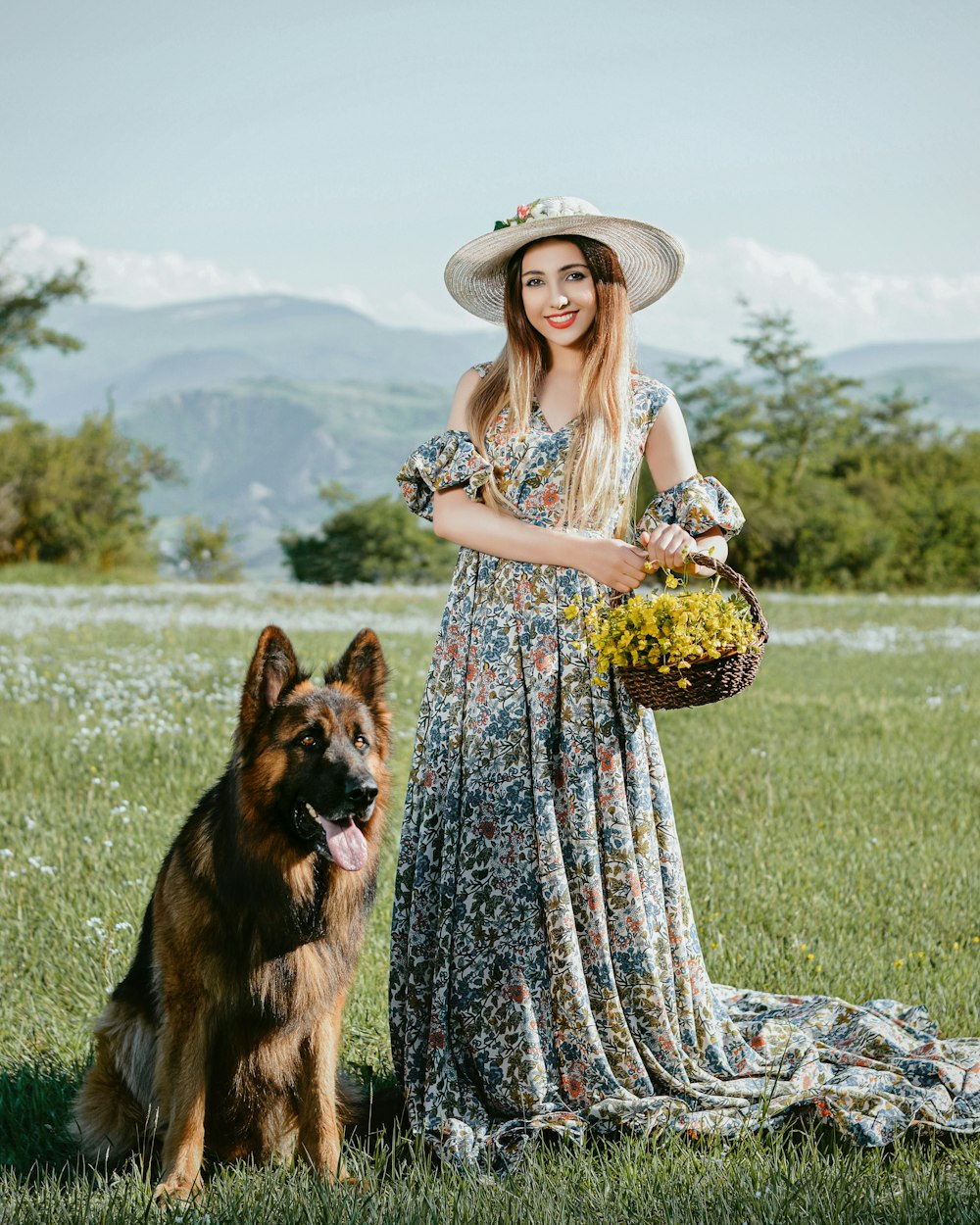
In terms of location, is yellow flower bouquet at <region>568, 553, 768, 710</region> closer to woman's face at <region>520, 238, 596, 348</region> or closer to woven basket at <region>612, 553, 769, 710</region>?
woven basket at <region>612, 553, 769, 710</region>

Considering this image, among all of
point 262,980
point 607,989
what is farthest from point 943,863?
point 262,980

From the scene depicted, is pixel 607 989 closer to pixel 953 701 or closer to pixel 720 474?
pixel 953 701

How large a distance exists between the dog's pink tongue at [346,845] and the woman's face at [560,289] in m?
1.77

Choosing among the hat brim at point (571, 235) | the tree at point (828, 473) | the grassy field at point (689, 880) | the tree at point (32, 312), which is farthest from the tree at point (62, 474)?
the hat brim at point (571, 235)

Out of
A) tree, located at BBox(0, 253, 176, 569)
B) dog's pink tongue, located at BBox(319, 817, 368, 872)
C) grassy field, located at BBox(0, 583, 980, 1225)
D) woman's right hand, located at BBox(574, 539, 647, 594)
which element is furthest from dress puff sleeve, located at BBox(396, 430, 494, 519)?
tree, located at BBox(0, 253, 176, 569)

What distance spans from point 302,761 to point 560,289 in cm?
179

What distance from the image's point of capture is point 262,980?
3.24 m

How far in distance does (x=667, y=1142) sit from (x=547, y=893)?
0.79 metres

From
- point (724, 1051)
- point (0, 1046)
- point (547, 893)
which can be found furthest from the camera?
point (0, 1046)

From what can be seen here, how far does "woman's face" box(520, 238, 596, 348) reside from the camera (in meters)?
3.73

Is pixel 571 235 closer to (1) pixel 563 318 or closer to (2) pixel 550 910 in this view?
(1) pixel 563 318

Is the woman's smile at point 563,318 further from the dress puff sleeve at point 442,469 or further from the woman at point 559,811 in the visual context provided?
the dress puff sleeve at point 442,469

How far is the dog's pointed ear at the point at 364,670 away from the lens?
3.40 m

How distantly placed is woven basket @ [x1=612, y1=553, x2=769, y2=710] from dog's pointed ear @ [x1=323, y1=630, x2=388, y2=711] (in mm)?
741
